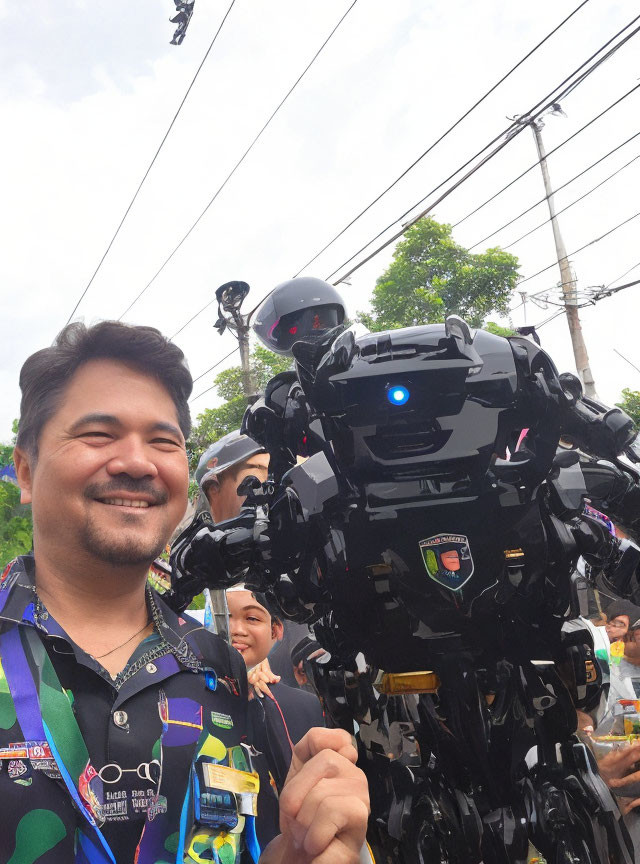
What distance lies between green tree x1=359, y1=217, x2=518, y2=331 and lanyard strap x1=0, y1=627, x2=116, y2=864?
52.5 ft

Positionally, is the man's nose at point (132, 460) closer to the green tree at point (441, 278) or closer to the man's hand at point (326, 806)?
the man's hand at point (326, 806)

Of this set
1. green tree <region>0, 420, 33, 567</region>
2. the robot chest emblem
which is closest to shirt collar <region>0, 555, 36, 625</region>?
the robot chest emblem

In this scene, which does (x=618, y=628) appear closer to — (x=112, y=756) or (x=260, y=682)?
(x=260, y=682)

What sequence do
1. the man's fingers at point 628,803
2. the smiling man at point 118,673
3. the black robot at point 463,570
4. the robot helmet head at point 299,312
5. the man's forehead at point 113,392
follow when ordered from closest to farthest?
the smiling man at point 118,673 → the black robot at point 463,570 → the man's fingers at point 628,803 → the man's forehead at point 113,392 → the robot helmet head at point 299,312

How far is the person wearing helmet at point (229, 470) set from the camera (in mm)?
3010

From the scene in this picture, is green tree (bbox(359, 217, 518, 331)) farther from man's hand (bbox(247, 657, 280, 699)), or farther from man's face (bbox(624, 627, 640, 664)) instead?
man's hand (bbox(247, 657, 280, 699))

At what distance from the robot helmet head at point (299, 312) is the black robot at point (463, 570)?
0.38 m

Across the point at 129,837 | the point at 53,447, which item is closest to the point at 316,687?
the point at 129,837

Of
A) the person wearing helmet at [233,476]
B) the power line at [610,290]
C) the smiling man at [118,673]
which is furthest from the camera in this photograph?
the power line at [610,290]

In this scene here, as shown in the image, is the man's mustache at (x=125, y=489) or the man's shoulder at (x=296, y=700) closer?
the man's mustache at (x=125, y=489)

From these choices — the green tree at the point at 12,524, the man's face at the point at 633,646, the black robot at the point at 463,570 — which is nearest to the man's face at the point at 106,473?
the black robot at the point at 463,570

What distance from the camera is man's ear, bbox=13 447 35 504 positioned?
1566 millimetres

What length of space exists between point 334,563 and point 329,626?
197 mm

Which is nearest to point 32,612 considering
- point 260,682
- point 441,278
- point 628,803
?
point 260,682
